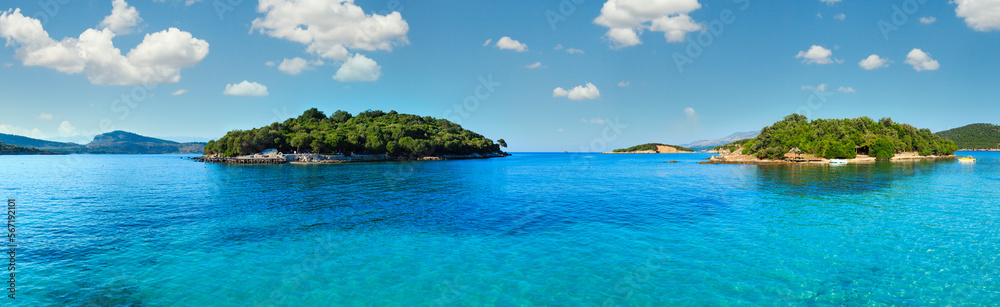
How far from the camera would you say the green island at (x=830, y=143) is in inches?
4510

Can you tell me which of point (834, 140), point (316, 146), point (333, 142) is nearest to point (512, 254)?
point (316, 146)

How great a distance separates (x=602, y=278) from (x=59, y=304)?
17.6 m

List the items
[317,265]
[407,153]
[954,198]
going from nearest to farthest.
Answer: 1. [317,265]
2. [954,198]
3. [407,153]

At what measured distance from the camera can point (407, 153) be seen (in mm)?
163875

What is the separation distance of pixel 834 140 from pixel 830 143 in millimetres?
3639

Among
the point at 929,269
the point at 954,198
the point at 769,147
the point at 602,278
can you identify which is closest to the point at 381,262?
the point at 602,278

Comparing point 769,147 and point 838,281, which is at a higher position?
point 769,147

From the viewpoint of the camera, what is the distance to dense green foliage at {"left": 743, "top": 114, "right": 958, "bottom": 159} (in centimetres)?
11519

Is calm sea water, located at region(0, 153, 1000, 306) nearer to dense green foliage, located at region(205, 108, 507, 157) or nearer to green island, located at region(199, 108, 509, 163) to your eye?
green island, located at region(199, 108, 509, 163)

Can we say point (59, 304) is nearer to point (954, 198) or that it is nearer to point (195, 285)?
point (195, 285)

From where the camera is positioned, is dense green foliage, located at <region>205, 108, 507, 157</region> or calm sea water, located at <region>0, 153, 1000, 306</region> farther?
dense green foliage, located at <region>205, 108, 507, 157</region>

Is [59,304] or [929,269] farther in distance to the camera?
[929,269]

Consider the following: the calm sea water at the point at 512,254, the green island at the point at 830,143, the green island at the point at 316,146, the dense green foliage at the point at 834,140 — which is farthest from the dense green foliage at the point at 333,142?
the dense green foliage at the point at 834,140

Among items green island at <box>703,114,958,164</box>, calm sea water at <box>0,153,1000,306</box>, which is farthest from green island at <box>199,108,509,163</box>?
green island at <box>703,114,958,164</box>
